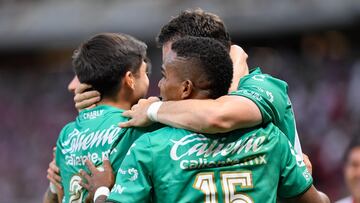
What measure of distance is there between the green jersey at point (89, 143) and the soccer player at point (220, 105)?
87 mm

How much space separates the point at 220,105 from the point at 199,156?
22cm

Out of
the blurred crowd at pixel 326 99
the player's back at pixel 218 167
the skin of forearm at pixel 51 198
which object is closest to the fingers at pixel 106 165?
the player's back at pixel 218 167

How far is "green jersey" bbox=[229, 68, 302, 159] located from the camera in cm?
416

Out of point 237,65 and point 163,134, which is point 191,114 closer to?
point 163,134

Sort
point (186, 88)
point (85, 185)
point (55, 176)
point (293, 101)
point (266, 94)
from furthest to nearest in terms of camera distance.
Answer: point (293, 101) → point (55, 176) → point (85, 185) → point (266, 94) → point (186, 88)

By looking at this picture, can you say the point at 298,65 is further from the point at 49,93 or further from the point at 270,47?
the point at 49,93

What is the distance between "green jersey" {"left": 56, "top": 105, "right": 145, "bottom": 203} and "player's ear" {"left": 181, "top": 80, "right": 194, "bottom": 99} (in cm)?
39

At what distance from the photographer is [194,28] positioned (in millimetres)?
4594

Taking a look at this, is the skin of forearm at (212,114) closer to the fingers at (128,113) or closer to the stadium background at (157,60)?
the fingers at (128,113)

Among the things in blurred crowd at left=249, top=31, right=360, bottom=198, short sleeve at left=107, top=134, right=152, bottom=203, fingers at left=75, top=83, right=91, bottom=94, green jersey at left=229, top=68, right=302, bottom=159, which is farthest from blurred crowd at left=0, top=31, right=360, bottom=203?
short sleeve at left=107, top=134, right=152, bottom=203

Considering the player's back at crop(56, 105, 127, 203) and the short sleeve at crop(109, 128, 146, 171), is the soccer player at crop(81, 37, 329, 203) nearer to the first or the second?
the short sleeve at crop(109, 128, 146, 171)

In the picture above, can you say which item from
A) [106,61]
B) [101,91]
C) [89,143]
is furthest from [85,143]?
[106,61]

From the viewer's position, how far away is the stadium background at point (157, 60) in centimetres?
1383

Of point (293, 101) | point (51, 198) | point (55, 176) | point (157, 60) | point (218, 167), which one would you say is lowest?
point (157, 60)
